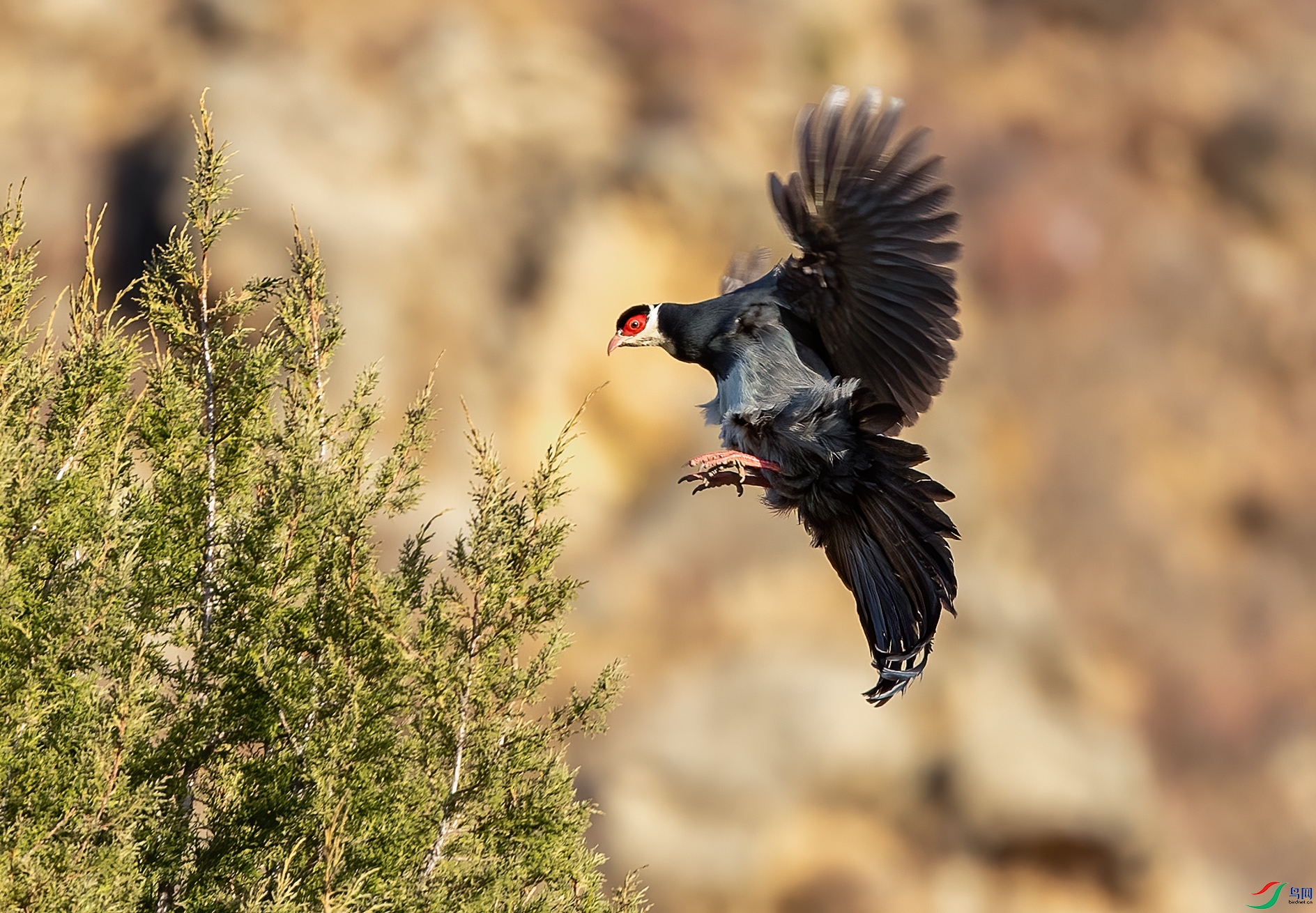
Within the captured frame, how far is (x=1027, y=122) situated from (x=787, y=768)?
75.8 feet

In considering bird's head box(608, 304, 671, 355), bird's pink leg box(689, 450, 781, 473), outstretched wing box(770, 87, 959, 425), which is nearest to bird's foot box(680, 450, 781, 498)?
bird's pink leg box(689, 450, 781, 473)

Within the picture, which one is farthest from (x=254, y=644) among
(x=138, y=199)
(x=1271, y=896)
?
(x=1271, y=896)

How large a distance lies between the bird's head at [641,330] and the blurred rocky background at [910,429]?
963 cm

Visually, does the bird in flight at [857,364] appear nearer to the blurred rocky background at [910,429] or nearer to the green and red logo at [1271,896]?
the blurred rocky background at [910,429]

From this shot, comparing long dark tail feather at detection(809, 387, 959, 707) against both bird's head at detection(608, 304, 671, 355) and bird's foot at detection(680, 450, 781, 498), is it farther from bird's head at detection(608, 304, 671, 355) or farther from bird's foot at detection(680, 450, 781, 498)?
bird's head at detection(608, 304, 671, 355)

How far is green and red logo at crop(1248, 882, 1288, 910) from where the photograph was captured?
95.0 feet

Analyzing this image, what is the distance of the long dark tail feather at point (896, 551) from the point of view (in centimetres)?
629

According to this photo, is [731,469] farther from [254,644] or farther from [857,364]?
[254,644]

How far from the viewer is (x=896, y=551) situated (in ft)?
21.1

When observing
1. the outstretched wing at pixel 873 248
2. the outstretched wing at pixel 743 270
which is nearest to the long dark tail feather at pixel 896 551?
the outstretched wing at pixel 873 248

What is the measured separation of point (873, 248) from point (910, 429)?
19631mm

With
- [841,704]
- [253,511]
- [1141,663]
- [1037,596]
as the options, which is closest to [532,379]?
[841,704]

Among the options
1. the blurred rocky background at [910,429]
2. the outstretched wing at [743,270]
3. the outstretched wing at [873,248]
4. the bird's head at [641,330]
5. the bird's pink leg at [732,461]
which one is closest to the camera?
the outstretched wing at [873,248]

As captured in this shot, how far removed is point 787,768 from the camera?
73.0 ft
